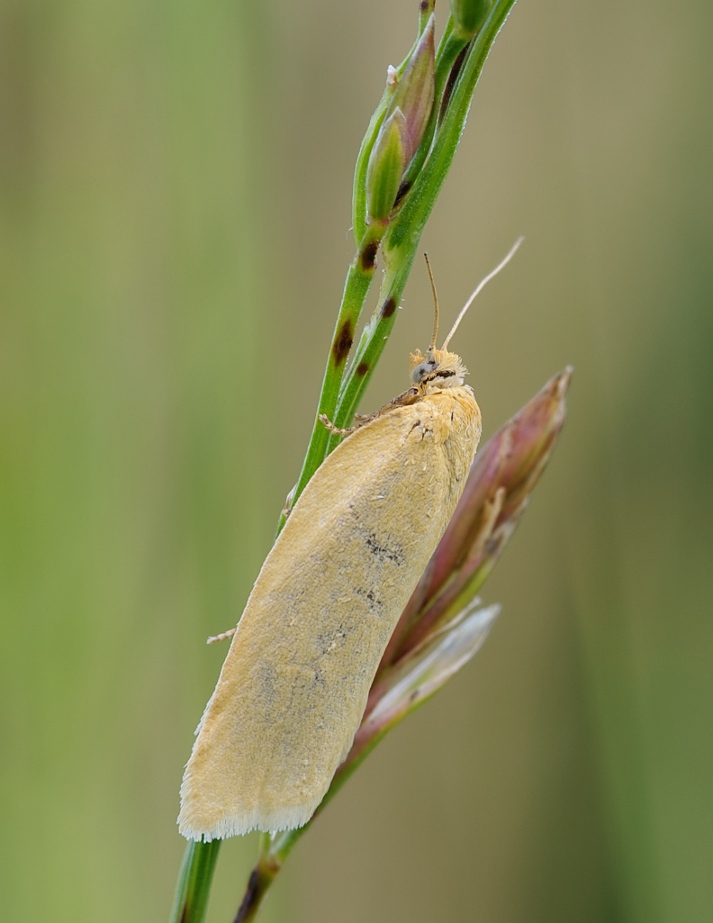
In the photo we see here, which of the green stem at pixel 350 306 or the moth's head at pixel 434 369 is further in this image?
the moth's head at pixel 434 369

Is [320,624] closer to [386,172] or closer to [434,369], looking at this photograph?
[434,369]

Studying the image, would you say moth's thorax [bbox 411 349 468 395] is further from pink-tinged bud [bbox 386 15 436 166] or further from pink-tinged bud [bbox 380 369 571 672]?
pink-tinged bud [bbox 386 15 436 166]

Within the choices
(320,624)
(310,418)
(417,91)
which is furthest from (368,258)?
(310,418)

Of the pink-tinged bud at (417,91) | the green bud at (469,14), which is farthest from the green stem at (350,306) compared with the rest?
the green bud at (469,14)

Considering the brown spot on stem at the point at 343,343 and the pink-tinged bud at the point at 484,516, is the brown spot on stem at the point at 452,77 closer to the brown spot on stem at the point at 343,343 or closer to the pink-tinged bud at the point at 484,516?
the brown spot on stem at the point at 343,343

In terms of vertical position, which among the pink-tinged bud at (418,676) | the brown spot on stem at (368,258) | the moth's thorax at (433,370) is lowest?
the pink-tinged bud at (418,676)

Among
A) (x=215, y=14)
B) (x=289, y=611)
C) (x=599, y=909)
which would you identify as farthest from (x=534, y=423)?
(x=599, y=909)

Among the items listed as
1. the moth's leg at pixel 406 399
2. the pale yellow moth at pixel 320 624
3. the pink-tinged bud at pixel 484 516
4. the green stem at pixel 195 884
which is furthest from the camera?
the moth's leg at pixel 406 399
